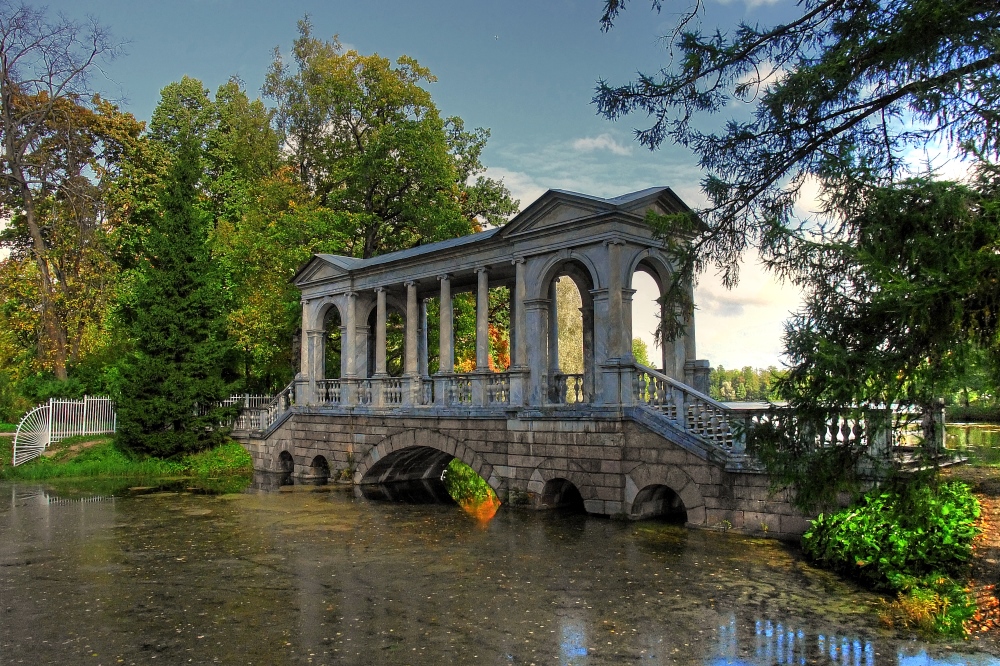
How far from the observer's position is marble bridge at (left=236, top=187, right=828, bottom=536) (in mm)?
12570

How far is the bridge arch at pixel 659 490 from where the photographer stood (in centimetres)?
1230

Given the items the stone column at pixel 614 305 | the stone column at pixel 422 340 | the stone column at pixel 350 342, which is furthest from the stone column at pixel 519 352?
the stone column at pixel 350 342

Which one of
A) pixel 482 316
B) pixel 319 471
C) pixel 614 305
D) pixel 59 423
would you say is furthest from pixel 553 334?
pixel 59 423

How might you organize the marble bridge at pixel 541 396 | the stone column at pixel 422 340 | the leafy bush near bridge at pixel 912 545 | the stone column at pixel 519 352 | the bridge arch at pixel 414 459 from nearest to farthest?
the leafy bush near bridge at pixel 912 545 → the marble bridge at pixel 541 396 → the stone column at pixel 519 352 → the bridge arch at pixel 414 459 → the stone column at pixel 422 340

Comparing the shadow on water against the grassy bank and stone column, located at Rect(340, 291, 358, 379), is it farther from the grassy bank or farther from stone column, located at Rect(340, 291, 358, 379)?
the grassy bank

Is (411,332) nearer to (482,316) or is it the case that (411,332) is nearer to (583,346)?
(482,316)

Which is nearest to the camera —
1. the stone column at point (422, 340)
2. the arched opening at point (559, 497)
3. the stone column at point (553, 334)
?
the arched opening at point (559, 497)

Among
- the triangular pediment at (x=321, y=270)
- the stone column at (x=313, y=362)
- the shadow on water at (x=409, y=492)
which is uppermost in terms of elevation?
the triangular pediment at (x=321, y=270)

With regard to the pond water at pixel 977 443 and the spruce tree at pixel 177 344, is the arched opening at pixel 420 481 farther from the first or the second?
the pond water at pixel 977 443

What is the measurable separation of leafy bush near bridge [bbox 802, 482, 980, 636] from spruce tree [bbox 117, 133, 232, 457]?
64.9 feet

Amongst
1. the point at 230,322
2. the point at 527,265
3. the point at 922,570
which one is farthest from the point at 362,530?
the point at 230,322

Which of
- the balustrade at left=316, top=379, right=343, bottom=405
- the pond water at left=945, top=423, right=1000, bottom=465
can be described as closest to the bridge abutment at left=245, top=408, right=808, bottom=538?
the balustrade at left=316, top=379, right=343, bottom=405

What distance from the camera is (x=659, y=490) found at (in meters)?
13.7

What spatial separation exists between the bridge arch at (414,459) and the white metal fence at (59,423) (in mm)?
11788
